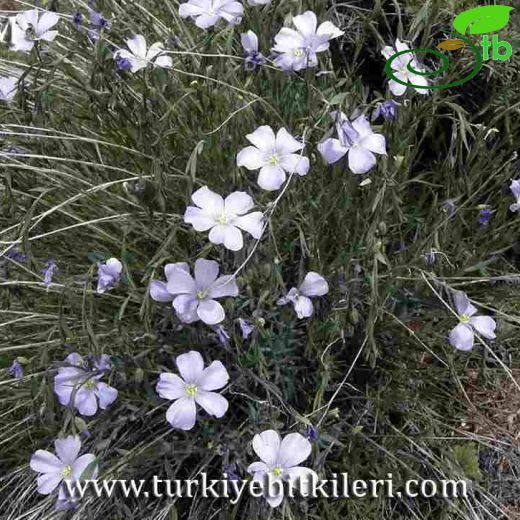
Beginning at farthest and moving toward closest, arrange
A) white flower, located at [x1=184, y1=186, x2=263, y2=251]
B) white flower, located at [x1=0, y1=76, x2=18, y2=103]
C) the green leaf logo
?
the green leaf logo < white flower, located at [x1=0, y1=76, x2=18, y2=103] < white flower, located at [x1=184, y1=186, x2=263, y2=251]

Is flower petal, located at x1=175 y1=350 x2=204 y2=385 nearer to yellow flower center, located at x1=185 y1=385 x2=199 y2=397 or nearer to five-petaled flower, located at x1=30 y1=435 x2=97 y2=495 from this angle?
yellow flower center, located at x1=185 y1=385 x2=199 y2=397

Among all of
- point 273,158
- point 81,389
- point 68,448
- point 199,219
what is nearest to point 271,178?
point 273,158

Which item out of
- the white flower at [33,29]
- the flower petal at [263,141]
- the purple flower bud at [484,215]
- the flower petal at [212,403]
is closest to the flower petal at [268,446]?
the flower petal at [212,403]

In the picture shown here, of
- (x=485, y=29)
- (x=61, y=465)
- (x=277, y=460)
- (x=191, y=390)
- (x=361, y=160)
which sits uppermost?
(x=361, y=160)

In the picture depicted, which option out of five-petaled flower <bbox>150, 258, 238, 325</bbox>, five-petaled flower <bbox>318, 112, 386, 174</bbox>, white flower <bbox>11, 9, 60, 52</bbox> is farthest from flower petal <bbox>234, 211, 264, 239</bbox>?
white flower <bbox>11, 9, 60, 52</bbox>

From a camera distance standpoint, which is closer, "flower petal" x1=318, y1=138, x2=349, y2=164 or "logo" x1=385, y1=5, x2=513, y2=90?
"flower petal" x1=318, y1=138, x2=349, y2=164

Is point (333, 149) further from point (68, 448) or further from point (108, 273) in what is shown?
point (68, 448)
